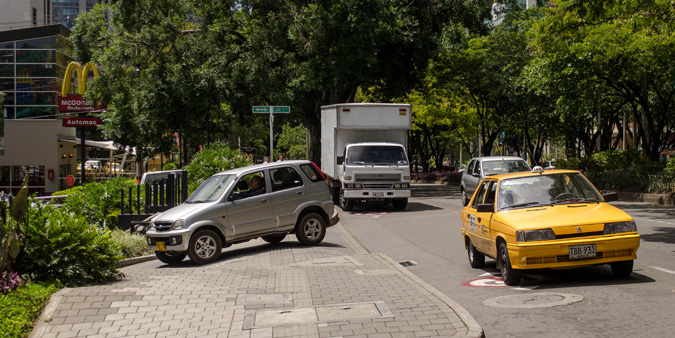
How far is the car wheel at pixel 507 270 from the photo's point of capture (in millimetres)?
8805

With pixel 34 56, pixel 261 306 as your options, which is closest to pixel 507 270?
pixel 261 306

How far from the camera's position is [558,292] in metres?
8.32

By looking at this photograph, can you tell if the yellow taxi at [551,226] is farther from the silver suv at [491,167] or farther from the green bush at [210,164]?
the green bush at [210,164]

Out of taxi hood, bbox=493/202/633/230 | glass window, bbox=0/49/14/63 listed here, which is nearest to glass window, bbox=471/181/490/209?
taxi hood, bbox=493/202/633/230

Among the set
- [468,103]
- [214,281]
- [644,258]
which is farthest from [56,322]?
[468,103]

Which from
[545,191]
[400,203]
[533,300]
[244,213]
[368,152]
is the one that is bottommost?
[533,300]

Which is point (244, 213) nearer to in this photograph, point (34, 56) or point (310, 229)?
point (310, 229)

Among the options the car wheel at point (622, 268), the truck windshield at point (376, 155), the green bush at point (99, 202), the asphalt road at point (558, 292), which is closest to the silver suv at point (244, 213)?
the asphalt road at point (558, 292)

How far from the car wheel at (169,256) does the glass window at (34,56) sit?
3359 centimetres

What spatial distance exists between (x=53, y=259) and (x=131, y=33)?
87.3 feet

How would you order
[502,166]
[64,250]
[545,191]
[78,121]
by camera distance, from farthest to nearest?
[78,121] < [502,166] < [545,191] < [64,250]

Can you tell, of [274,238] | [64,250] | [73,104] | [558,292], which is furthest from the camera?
[73,104]

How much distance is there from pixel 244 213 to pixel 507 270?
5.86 metres

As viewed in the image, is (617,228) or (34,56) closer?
(617,228)
